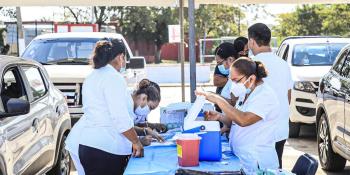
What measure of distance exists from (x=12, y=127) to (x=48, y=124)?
A: 1155 mm

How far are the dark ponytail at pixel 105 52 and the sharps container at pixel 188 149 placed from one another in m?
0.80

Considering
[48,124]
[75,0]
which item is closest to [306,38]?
[75,0]

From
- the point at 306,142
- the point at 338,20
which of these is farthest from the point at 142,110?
the point at 338,20

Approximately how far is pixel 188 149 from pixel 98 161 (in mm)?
793

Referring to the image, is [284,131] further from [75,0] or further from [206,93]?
[75,0]

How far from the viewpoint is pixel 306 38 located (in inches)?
460

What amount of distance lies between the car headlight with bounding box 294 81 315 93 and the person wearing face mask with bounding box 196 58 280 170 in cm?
574

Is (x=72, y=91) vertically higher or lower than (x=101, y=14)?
lower

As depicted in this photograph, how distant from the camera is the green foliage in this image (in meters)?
37.3

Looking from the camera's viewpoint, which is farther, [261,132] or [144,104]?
[144,104]

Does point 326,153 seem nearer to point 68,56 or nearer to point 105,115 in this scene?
point 105,115

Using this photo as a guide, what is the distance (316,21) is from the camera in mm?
41906

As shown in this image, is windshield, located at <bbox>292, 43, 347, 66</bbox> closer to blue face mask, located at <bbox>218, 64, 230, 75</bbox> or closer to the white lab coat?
blue face mask, located at <bbox>218, 64, 230, 75</bbox>

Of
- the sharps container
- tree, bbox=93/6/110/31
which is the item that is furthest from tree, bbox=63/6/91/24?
the sharps container
